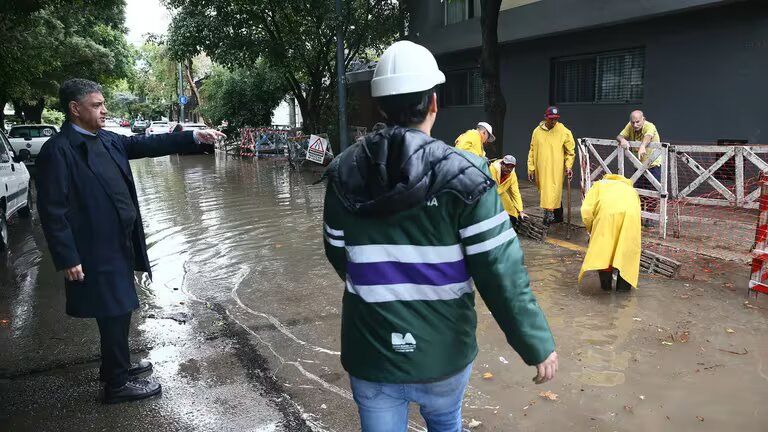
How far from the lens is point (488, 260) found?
1958 mm

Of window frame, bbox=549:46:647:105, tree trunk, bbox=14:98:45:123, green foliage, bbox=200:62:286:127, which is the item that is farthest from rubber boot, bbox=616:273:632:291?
tree trunk, bbox=14:98:45:123

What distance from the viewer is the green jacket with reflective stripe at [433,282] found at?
1.96m

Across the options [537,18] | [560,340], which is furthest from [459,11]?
[560,340]

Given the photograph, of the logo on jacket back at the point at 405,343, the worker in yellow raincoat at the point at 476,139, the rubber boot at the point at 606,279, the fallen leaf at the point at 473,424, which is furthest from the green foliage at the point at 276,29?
the logo on jacket back at the point at 405,343

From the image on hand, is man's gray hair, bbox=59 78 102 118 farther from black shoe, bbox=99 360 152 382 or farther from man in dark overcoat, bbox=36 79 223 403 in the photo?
black shoe, bbox=99 360 152 382

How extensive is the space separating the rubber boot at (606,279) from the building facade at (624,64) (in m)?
5.70

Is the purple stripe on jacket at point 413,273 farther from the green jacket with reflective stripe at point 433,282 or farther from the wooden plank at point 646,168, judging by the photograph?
the wooden plank at point 646,168

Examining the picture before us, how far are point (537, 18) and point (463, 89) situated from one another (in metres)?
4.21

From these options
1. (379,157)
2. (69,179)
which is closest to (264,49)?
(69,179)

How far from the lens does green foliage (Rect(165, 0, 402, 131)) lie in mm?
18250

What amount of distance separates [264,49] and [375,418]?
18.1m

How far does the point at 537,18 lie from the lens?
13.0m

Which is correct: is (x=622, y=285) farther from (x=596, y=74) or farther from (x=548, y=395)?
(x=596, y=74)

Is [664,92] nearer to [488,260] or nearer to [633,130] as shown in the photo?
[633,130]
